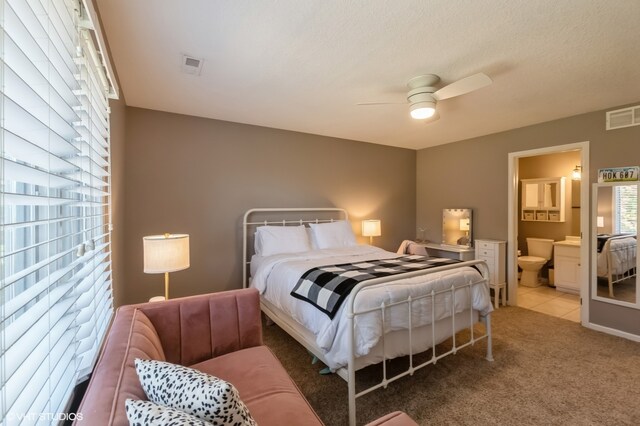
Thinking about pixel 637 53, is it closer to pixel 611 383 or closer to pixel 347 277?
pixel 611 383

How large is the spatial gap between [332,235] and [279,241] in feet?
2.44

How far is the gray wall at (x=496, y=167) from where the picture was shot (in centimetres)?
310

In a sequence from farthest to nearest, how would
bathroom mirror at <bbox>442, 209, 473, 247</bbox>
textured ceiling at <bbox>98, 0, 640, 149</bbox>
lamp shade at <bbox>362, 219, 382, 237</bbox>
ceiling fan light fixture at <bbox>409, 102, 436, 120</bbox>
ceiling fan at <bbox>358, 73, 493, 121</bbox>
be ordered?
bathroom mirror at <bbox>442, 209, 473, 247</bbox> → lamp shade at <bbox>362, 219, 382, 237</bbox> → ceiling fan light fixture at <bbox>409, 102, 436, 120</bbox> → ceiling fan at <bbox>358, 73, 493, 121</bbox> → textured ceiling at <bbox>98, 0, 640, 149</bbox>

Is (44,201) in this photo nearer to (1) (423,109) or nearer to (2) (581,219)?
(1) (423,109)

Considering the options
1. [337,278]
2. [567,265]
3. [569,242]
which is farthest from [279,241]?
[569,242]

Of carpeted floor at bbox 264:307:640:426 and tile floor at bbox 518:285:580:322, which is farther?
tile floor at bbox 518:285:580:322

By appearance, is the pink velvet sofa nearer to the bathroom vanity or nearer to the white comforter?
the white comforter

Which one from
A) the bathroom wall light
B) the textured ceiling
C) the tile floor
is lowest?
the tile floor

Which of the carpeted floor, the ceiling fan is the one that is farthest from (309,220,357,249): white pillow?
the ceiling fan

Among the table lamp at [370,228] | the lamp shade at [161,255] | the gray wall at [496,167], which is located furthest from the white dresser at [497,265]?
the lamp shade at [161,255]

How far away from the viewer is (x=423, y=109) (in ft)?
8.05

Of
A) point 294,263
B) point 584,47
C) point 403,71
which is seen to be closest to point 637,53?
point 584,47

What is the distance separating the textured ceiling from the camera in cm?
162

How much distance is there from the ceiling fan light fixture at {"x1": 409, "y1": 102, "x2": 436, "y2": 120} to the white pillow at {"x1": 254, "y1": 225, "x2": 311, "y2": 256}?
1919 mm
